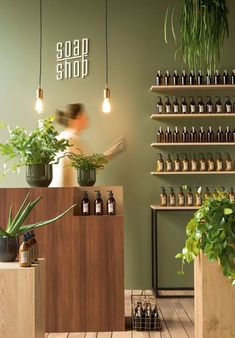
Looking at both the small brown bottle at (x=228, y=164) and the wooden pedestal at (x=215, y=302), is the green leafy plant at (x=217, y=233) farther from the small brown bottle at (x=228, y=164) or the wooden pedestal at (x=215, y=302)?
the small brown bottle at (x=228, y=164)

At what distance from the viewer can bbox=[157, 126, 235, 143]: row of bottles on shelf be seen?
6047 mm

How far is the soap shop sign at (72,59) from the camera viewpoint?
247 inches

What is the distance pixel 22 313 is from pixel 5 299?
0.38ft

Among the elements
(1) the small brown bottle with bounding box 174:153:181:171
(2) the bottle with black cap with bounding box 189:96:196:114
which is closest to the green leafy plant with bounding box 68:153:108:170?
(1) the small brown bottle with bounding box 174:153:181:171

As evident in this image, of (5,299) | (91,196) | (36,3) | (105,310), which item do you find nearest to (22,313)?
(5,299)

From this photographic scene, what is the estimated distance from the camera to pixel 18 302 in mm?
2816

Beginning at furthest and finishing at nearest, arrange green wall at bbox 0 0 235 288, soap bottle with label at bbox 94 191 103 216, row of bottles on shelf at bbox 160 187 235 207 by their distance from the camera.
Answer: green wall at bbox 0 0 235 288
row of bottles on shelf at bbox 160 187 235 207
soap bottle with label at bbox 94 191 103 216

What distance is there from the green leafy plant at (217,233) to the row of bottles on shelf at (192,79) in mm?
3373

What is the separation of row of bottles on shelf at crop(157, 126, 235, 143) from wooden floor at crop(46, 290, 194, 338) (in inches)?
70.2

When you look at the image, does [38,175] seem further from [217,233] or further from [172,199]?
[217,233]

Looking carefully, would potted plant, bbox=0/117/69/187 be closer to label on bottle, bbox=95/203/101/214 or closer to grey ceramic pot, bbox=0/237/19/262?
label on bottle, bbox=95/203/101/214

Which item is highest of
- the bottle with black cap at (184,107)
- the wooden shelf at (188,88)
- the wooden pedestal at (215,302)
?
the wooden shelf at (188,88)

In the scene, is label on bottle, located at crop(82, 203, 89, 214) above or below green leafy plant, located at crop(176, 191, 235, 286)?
above

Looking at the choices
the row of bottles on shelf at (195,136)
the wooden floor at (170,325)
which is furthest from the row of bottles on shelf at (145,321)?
the row of bottles on shelf at (195,136)
